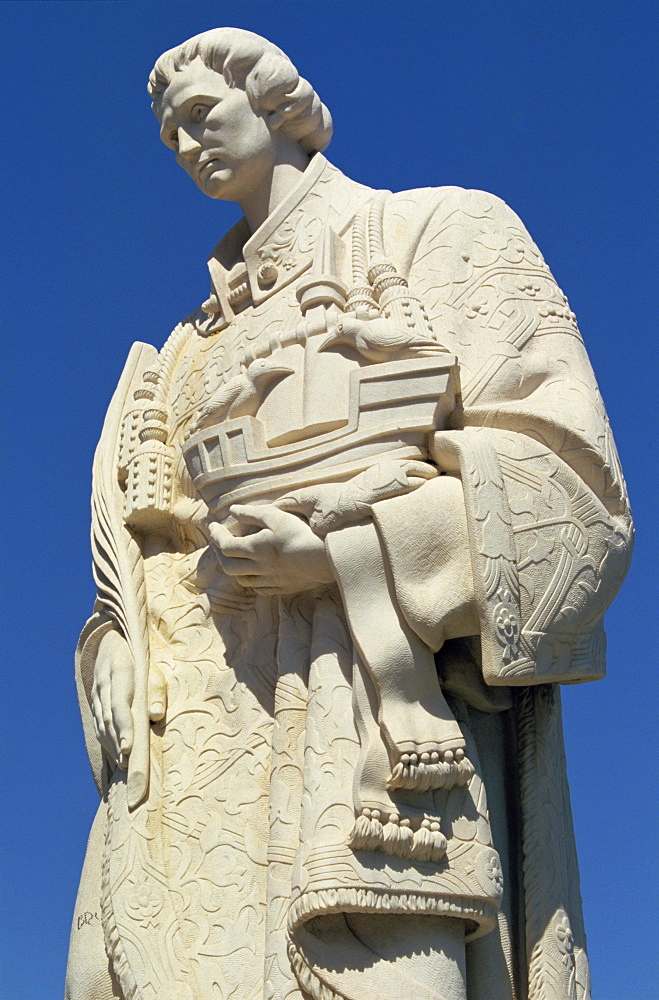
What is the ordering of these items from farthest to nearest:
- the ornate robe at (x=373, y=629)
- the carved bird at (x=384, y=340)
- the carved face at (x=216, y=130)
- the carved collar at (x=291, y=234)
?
the carved face at (x=216, y=130) → the carved collar at (x=291, y=234) → the carved bird at (x=384, y=340) → the ornate robe at (x=373, y=629)

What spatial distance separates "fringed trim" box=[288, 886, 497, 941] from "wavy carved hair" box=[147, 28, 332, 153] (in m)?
3.21

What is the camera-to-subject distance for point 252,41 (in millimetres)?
6645

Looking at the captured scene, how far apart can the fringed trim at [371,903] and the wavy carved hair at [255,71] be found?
3.21 meters

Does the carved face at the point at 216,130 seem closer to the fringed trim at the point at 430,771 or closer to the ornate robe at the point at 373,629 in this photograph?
the ornate robe at the point at 373,629

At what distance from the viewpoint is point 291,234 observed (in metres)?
6.53

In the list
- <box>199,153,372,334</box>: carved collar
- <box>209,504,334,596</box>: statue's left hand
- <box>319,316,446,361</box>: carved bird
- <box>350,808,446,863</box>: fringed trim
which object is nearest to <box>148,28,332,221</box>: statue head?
<box>199,153,372,334</box>: carved collar

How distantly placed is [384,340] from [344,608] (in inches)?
37.9

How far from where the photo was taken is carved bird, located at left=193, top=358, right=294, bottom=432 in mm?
5992

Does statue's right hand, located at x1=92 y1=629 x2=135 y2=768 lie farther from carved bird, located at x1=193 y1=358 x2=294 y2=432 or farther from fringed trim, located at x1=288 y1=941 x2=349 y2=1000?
fringed trim, located at x1=288 y1=941 x2=349 y2=1000

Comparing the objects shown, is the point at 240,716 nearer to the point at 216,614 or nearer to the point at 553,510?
the point at 216,614

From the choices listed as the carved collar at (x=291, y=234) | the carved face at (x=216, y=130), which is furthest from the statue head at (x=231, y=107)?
the carved collar at (x=291, y=234)

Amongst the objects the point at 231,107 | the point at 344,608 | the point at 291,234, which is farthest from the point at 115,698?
the point at 231,107

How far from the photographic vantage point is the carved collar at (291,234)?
6480 mm

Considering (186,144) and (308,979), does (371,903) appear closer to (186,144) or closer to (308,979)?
(308,979)
